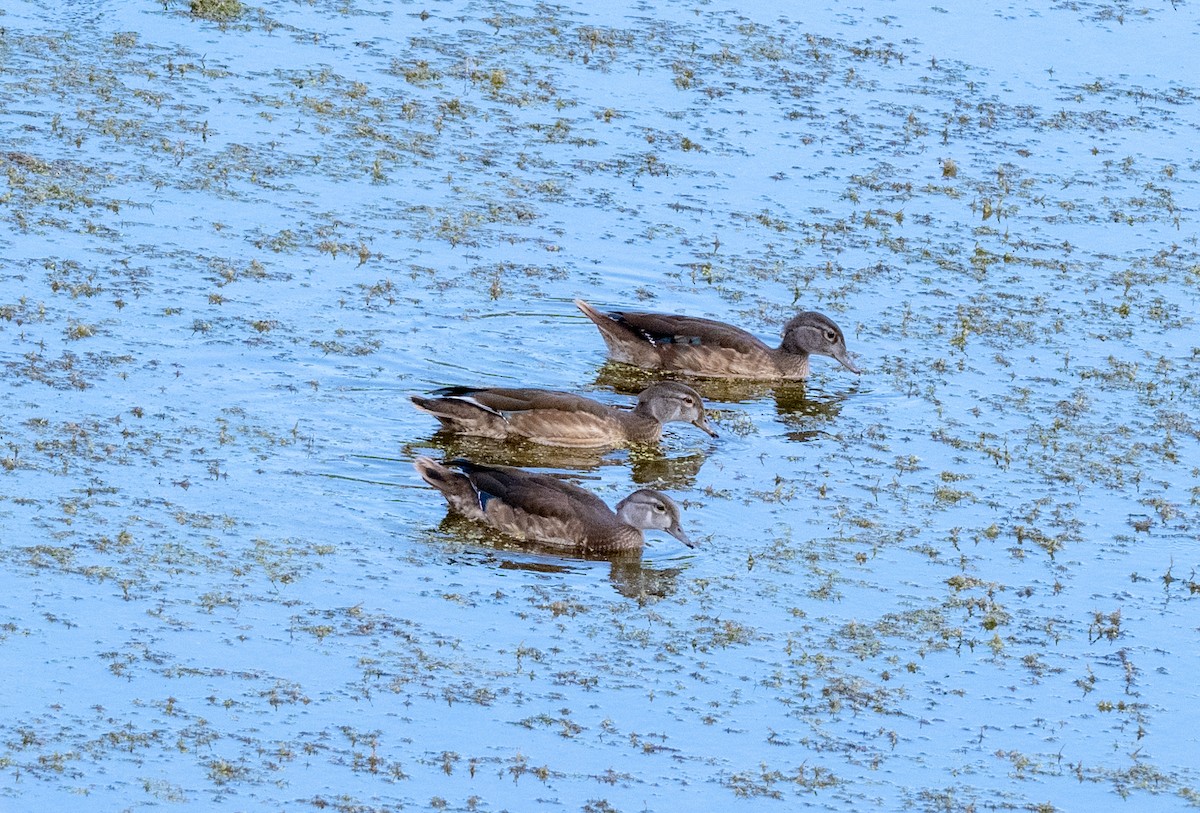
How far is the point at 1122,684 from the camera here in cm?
1123

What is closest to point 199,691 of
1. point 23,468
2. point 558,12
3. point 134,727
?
point 134,727

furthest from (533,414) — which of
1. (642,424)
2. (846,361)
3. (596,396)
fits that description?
(846,361)

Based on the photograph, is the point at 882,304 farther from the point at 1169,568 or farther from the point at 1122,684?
the point at 1122,684

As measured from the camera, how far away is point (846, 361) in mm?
16500

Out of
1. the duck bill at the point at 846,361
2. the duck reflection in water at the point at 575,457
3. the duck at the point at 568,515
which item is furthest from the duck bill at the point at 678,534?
the duck bill at the point at 846,361

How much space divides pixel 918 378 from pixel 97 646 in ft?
26.1

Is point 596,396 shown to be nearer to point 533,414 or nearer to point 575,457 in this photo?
point 575,457

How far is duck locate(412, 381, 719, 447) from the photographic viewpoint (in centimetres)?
1448

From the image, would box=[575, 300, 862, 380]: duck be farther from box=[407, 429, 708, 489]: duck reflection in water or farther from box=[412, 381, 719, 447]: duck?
box=[407, 429, 708, 489]: duck reflection in water

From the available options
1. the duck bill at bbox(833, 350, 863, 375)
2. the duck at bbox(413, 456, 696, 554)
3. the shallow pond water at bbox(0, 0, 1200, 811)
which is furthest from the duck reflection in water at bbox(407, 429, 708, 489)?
the duck bill at bbox(833, 350, 863, 375)

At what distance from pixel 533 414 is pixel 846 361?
10.4ft

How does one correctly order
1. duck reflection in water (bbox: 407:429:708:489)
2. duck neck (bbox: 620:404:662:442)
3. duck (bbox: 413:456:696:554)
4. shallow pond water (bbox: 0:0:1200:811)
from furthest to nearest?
duck neck (bbox: 620:404:662:442), duck reflection in water (bbox: 407:429:708:489), duck (bbox: 413:456:696:554), shallow pond water (bbox: 0:0:1200:811)

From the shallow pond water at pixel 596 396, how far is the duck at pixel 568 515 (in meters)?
0.19

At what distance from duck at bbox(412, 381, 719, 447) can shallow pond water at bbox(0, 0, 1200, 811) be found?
0.68 feet
